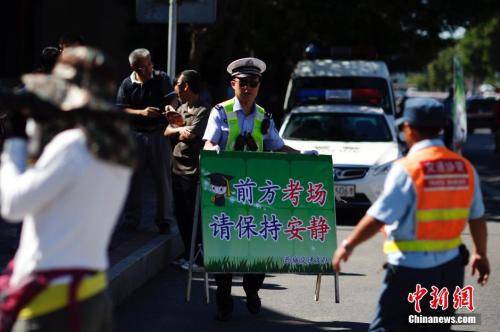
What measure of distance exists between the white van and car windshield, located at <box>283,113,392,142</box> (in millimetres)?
2701

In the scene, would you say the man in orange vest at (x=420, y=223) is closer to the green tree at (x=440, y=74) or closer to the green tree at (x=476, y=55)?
the green tree at (x=476, y=55)

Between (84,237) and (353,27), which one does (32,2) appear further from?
(84,237)

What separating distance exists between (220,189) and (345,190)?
5704 millimetres

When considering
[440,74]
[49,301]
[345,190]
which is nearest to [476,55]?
[440,74]

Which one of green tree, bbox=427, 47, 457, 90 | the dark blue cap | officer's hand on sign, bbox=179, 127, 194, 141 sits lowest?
green tree, bbox=427, 47, 457, 90

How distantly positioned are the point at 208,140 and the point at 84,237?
3.89m

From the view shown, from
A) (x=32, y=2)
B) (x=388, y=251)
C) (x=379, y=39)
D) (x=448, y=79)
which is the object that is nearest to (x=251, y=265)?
(x=388, y=251)

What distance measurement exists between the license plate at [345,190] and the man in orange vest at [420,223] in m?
8.26

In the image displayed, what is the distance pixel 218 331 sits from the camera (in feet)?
22.6

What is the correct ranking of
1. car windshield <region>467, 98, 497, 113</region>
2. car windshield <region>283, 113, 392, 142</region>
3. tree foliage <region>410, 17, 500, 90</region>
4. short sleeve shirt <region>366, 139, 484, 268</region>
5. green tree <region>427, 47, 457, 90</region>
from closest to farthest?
short sleeve shirt <region>366, 139, 484, 268</region>
car windshield <region>283, 113, 392, 142</region>
car windshield <region>467, 98, 497, 113</region>
tree foliage <region>410, 17, 500, 90</region>
green tree <region>427, 47, 457, 90</region>

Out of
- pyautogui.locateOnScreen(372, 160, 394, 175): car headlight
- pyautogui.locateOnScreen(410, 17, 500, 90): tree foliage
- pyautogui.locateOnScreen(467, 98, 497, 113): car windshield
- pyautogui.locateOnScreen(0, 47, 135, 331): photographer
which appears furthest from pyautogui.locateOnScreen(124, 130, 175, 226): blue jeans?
pyautogui.locateOnScreen(467, 98, 497, 113): car windshield

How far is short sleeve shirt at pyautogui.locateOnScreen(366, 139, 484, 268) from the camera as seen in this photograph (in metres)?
4.36

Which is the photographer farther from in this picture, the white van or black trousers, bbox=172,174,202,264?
the white van

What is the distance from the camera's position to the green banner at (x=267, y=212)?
23.7 ft
